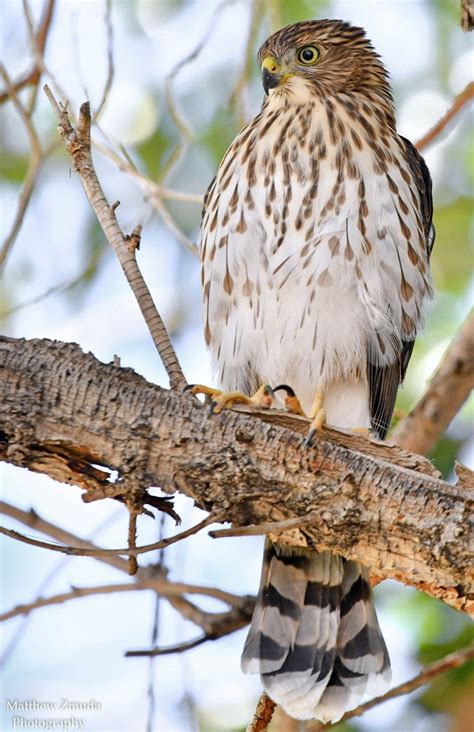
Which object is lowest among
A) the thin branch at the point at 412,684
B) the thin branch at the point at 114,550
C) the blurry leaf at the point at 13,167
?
the thin branch at the point at 412,684

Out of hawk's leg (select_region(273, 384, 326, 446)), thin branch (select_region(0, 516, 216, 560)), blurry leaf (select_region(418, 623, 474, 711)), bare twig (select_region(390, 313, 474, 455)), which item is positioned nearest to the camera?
thin branch (select_region(0, 516, 216, 560))

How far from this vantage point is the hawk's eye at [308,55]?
373 cm

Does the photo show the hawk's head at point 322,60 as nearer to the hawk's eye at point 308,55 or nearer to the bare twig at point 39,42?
the hawk's eye at point 308,55

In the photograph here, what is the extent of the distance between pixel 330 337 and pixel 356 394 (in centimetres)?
27

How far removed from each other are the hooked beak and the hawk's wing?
488 millimetres

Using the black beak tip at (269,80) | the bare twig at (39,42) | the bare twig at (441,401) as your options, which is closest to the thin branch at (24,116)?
the bare twig at (39,42)

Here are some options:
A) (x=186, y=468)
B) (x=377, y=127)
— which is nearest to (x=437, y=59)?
(x=377, y=127)

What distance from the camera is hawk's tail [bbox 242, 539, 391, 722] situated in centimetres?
294

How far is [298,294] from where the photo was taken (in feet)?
10.8

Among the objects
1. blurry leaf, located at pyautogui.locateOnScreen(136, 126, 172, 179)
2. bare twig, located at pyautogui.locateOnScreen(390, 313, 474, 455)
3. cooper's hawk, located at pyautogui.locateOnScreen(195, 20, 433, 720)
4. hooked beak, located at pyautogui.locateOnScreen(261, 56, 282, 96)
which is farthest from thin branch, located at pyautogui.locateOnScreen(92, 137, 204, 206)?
blurry leaf, located at pyautogui.locateOnScreen(136, 126, 172, 179)

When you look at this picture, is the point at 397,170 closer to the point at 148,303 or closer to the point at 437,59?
the point at 148,303

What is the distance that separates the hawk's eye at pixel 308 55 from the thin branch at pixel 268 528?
6.36ft

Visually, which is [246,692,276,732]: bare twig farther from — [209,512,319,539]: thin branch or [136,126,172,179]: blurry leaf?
[136,126,172,179]: blurry leaf

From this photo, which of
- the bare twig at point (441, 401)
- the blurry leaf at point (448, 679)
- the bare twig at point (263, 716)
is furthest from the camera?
the blurry leaf at point (448, 679)
